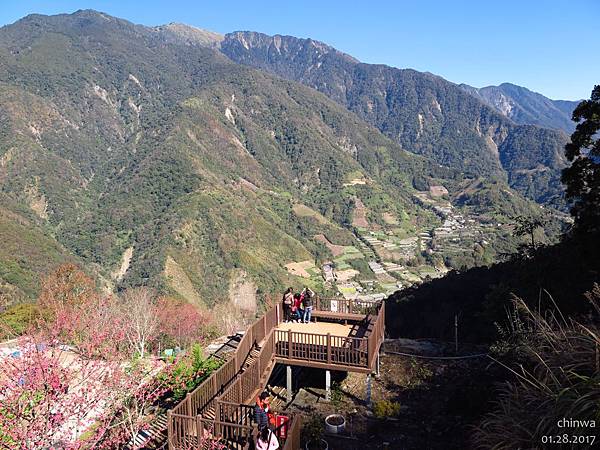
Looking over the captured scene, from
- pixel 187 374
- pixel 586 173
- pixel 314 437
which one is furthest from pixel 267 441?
pixel 586 173

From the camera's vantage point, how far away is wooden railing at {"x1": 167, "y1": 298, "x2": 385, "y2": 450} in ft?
27.7

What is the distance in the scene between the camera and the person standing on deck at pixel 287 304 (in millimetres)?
14422

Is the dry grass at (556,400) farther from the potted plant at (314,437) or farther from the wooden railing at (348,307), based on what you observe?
the wooden railing at (348,307)

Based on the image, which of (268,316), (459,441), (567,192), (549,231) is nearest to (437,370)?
(459,441)

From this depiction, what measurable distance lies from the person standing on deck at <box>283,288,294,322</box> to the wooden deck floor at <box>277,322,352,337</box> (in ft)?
0.97

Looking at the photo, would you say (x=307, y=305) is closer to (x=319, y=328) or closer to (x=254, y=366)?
(x=319, y=328)

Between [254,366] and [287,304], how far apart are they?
378cm

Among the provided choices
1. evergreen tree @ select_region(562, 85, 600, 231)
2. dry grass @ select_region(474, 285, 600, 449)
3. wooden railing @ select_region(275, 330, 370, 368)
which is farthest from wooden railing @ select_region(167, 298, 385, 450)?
evergreen tree @ select_region(562, 85, 600, 231)

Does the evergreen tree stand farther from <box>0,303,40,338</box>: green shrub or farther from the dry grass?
<box>0,303,40,338</box>: green shrub

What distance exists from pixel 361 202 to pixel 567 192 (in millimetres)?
160545

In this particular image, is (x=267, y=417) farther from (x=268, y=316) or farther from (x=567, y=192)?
(x=567, y=192)

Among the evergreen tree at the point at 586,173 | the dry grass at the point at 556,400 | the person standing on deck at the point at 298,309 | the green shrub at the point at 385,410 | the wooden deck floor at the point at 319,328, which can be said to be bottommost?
the green shrub at the point at 385,410

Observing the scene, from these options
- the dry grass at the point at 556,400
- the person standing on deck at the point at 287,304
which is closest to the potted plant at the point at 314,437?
the dry grass at the point at 556,400

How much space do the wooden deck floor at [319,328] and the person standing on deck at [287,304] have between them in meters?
0.30
